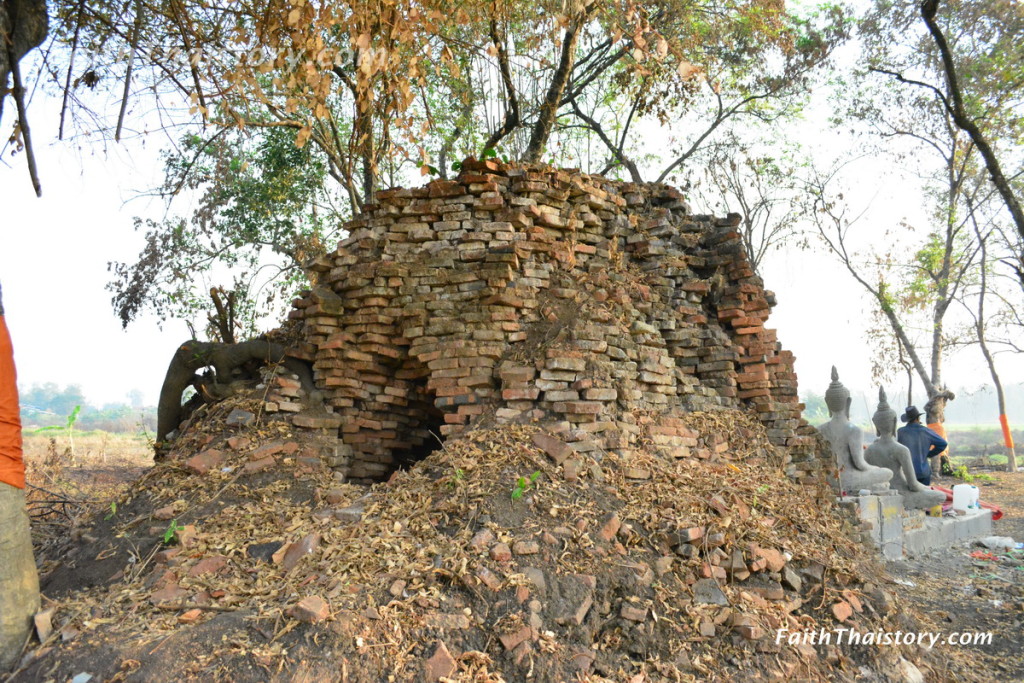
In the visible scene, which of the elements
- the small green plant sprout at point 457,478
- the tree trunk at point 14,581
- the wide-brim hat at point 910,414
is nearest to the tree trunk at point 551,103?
the small green plant sprout at point 457,478

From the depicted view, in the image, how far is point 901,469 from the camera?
9.69 m

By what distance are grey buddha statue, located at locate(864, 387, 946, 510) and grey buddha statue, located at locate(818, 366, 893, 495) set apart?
3.54 ft

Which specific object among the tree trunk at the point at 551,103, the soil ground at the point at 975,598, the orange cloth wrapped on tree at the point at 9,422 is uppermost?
the tree trunk at the point at 551,103

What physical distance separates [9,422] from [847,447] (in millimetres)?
8685

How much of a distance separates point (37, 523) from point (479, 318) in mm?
4162

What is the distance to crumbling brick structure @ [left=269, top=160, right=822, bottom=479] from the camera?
5.21m

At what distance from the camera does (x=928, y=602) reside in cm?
612

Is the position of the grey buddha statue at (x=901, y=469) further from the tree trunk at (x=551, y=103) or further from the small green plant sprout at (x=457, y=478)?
the small green plant sprout at (x=457, y=478)

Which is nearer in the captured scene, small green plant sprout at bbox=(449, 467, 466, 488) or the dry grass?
small green plant sprout at bbox=(449, 467, 466, 488)

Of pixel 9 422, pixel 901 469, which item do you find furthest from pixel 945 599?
pixel 9 422

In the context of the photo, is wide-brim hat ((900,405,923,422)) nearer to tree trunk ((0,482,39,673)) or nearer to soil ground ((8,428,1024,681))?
soil ground ((8,428,1024,681))

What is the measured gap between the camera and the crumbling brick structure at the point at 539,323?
5.21 m

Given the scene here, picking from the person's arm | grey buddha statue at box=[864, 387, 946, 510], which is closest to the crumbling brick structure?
grey buddha statue at box=[864, 387, 946, 510]

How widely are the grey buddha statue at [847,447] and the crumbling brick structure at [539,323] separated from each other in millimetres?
2594
